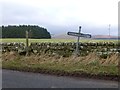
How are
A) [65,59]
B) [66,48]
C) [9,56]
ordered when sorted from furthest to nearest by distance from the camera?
[66,48] → [9,56] → [65,59]

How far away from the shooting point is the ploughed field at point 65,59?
37.4ft

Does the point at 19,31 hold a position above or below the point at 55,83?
above

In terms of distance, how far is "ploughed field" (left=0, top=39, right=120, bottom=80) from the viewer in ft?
37.4

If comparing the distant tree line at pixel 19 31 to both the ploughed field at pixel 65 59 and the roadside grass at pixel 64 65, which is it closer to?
the ploughed field at pixel 65 59

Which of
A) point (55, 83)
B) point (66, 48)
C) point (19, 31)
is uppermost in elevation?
point (19, 31)

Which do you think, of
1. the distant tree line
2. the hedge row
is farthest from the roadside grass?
the distant tree line

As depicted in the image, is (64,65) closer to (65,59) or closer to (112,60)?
(65,59)

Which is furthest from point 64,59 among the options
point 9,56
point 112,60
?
point 9,56

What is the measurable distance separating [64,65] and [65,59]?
4.74 feet

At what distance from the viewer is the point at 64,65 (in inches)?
521

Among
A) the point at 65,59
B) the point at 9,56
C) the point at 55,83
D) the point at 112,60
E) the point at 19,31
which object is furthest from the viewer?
the point at 19,31

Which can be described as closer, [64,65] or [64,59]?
[64,65]

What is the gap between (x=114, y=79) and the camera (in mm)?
10078

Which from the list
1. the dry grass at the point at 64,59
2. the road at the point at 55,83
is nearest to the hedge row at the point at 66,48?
the dry grass at the point at 64,59
